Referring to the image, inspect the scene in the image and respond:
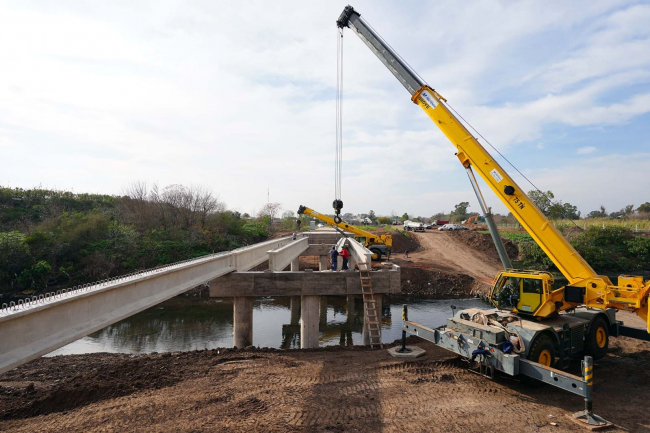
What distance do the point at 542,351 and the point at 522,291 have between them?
141cm

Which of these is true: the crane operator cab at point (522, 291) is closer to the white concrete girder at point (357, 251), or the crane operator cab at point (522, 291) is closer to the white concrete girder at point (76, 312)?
the white concrete girder at point (357, 251)

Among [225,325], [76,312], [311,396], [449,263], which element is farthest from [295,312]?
[449,263]

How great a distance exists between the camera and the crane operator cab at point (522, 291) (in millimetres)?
8586

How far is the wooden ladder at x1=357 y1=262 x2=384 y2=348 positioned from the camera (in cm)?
1274

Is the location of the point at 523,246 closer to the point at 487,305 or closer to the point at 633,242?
the point at 633,242

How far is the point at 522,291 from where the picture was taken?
8.89 meters

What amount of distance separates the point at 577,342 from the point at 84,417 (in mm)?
10866

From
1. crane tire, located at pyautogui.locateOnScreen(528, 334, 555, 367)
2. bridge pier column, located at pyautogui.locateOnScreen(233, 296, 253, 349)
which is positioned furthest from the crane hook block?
crane tire, located at pyautogui.locateOnScreen(528, 334, 555, 367)

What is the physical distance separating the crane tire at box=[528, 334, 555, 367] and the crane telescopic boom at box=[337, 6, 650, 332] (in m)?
0.65

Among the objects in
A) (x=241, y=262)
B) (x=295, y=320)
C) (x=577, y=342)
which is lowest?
(x=295, y=320)

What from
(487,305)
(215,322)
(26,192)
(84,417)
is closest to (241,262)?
(215,322)

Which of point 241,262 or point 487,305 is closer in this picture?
point 241,262

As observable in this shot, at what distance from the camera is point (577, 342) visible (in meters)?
9.05

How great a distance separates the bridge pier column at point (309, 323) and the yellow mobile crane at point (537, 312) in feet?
15.0
